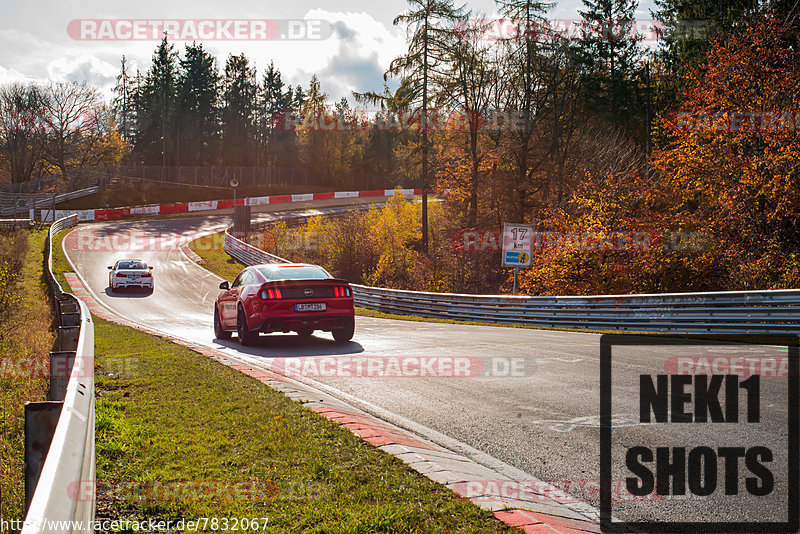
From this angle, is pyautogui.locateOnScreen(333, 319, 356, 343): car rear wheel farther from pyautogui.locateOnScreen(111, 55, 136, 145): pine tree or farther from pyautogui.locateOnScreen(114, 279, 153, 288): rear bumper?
pyautogui.locateOnScreen(111, 55, 136, 145): pine tree

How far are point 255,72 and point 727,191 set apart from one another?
267ft

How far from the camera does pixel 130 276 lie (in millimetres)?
31891

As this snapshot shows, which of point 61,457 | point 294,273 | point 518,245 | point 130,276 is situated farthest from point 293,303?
point 130,276

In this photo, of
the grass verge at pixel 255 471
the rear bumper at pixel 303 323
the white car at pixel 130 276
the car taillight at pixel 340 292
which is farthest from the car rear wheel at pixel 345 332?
the white car at pixel 130 276

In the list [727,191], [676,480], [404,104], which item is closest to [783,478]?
[676,480]

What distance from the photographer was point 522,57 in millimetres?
43500

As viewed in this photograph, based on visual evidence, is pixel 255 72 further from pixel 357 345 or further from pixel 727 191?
pixel 357 345

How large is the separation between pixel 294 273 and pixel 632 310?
886cm

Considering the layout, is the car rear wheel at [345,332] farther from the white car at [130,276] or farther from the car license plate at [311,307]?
the white car at [130,276]

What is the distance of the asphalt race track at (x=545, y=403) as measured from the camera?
15.0 feet

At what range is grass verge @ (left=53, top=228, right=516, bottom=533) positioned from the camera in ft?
12.2

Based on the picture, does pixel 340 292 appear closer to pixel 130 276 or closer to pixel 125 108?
pixel 130 276

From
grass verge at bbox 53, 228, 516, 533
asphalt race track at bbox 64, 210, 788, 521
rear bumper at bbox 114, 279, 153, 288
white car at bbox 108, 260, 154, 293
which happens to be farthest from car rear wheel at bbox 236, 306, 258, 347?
rear bumper at bbox 114, 279, 153, 288

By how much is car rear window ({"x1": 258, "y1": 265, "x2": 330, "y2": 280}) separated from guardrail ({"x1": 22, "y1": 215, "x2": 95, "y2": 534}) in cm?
809
